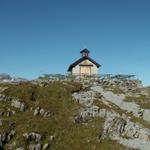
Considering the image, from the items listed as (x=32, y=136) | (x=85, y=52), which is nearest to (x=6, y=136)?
(x=32, y=136)

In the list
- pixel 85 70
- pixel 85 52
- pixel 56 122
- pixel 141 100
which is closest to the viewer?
pixel 56 122

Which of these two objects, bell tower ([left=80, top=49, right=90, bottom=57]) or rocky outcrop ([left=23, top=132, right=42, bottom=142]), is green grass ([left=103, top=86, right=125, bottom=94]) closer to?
bell tower ([left=80, top=49, right=90, bottom=57])

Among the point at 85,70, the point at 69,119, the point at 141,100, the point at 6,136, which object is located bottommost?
the point at 6,136

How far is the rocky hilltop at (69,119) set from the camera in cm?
5547

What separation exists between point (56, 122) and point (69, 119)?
2.63 m

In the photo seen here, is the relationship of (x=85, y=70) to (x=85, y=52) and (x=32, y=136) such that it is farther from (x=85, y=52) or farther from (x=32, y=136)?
(x=32, y=136)

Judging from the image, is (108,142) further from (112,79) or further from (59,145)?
(112,79)

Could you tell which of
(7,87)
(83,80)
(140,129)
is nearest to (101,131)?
(140,129)

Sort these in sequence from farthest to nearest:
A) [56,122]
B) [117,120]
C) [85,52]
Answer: [85,52], [117,120], [56,122]

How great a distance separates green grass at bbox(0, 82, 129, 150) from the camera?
2170 inches

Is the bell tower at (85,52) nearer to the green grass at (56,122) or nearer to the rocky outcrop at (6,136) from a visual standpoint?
the green grass at (56,122)

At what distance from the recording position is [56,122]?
6106 cm

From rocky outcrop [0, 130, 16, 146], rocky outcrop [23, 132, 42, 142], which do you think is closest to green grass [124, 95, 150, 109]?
rocky outcrop [23, 132, 42, 142]

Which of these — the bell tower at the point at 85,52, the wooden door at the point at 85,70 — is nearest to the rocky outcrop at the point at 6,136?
the wooden door at the point at 85,70
